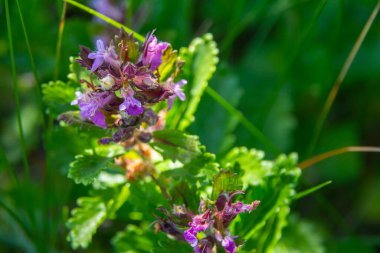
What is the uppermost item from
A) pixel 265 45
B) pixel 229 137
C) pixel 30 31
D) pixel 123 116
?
pixel 265 45

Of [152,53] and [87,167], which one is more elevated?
[152,53]

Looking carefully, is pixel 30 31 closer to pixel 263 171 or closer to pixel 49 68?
pixel 49 68

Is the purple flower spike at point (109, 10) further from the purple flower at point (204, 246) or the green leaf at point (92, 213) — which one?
the purple flower at point (204, 246)

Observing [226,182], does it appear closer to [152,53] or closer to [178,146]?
[178,146]

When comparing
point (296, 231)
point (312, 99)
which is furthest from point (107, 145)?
point (312, 99)

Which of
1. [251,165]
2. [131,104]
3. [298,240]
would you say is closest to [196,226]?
[131,104]
